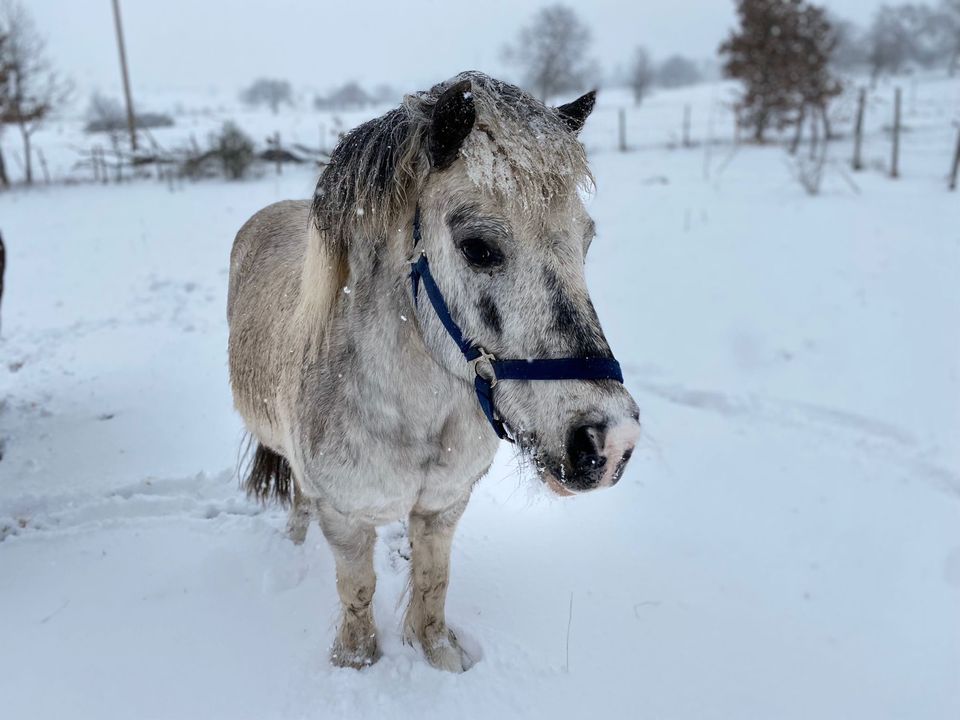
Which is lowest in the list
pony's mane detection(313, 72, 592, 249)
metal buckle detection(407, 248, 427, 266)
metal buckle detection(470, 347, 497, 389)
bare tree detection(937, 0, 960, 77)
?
metal buckle detection(470, 347, 497, 389)

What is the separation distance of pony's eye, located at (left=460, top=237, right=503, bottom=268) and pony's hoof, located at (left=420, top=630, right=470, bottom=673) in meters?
1.83

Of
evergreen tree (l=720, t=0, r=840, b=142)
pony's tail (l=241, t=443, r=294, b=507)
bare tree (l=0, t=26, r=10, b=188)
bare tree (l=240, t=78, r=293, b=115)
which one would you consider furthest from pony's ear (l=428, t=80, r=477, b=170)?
bare tree (l=240, t=78, r=293, b=115)

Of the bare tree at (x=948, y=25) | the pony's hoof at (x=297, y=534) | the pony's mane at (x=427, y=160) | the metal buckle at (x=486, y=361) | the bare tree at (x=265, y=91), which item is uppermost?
the bare tree at (x=948, y=25)

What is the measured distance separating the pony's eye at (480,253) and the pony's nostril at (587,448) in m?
0.45

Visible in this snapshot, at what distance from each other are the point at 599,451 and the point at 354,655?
69.3 inches

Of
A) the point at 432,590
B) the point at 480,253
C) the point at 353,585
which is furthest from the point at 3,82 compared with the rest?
the point at 480,253

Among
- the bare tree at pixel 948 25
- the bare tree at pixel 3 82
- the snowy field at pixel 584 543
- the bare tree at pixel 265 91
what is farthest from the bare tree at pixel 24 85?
the bare tree at pixel 948 25

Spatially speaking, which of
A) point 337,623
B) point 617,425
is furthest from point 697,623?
point 617,425

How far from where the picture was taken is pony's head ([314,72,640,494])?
130 cm

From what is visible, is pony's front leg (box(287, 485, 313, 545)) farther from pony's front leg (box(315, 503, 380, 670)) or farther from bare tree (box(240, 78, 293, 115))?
bare tree (box(240, 78, 293, 115))

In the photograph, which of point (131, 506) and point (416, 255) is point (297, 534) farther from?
point (416, 255)

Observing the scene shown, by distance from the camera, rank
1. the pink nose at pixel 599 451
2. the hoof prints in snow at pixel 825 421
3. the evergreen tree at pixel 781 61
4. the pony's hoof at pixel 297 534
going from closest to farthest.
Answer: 1. the pink nose at pixel 599 451
2. the pony's hoof at pixel 297 534
3. the hoof prints in snow at pixel 825 421
4. the evergreen tree at pixel 781 61

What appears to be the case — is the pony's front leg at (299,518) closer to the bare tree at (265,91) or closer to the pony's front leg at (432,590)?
the pony's front leg at (432,590)

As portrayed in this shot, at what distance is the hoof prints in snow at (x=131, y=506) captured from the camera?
10.4 ft
